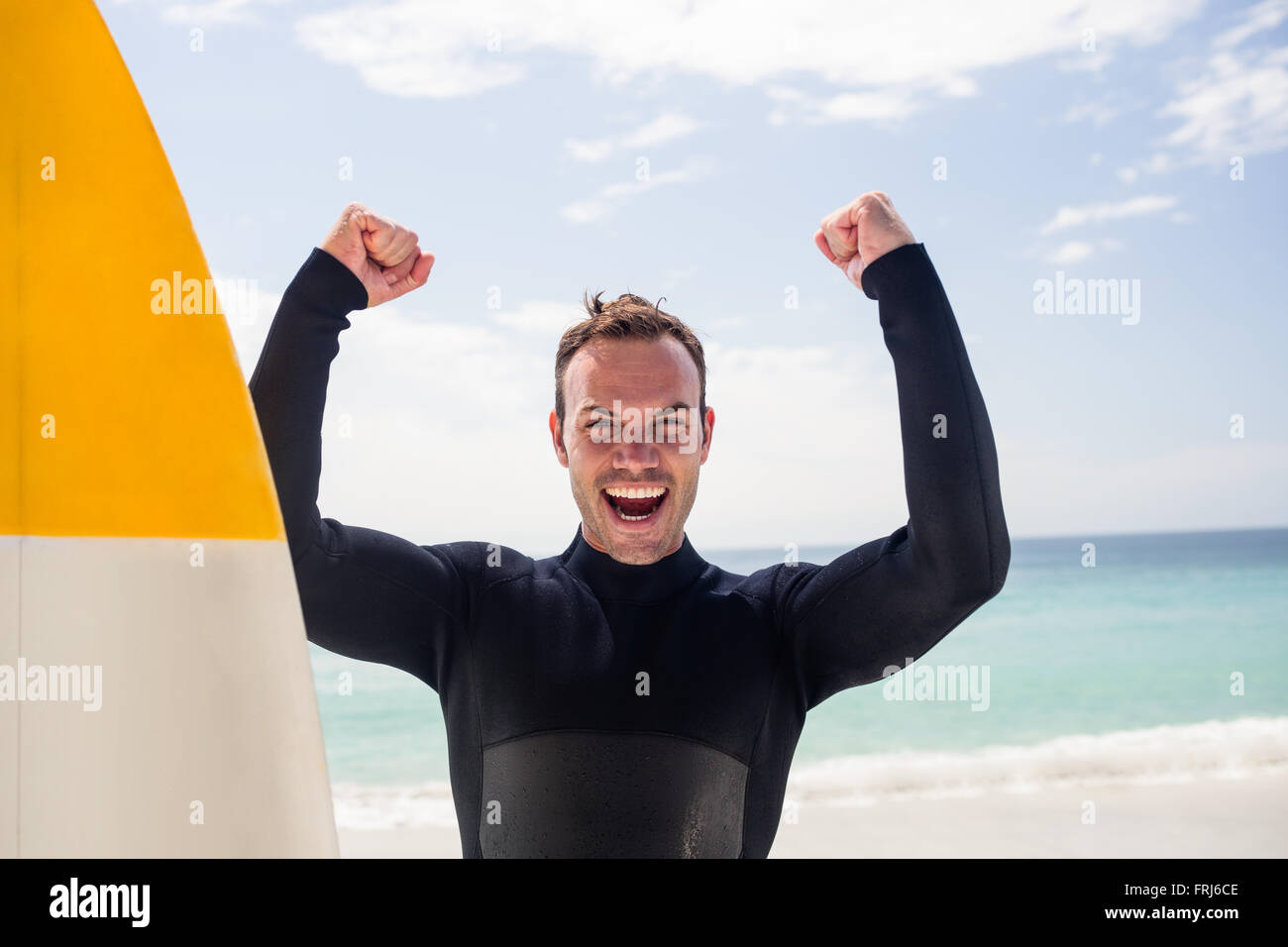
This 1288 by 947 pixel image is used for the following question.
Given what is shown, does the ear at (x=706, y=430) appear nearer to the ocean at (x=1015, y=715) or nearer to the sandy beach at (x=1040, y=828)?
the sandy beach at (x=1040, y=828)

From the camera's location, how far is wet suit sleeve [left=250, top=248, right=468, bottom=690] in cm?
147

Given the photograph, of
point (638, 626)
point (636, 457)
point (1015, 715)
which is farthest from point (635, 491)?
point (1015, 715)

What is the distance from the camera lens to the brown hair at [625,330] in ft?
5.80

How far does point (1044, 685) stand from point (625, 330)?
1139cm

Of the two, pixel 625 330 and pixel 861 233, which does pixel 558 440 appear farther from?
pixel 861 233

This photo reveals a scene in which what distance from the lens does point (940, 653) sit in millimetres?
13453

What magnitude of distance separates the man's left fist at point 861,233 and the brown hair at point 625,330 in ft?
1.05

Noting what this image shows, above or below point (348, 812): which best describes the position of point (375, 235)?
above

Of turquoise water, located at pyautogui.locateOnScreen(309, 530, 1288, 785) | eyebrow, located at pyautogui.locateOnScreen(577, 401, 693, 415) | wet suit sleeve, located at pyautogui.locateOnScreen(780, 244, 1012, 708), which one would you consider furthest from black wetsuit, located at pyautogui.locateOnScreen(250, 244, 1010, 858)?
turquoise water, located at pyautogui.locateOnScreen(309, 530, 1288, 785)

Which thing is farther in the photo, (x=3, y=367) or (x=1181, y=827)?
(x=1181, y=827)

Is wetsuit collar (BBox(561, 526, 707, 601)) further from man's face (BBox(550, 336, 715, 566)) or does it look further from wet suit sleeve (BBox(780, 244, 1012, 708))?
wet suit sleeve (BBox(780, 244, 1012, 708))
